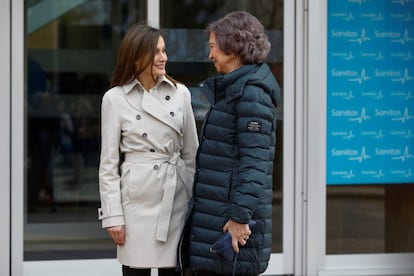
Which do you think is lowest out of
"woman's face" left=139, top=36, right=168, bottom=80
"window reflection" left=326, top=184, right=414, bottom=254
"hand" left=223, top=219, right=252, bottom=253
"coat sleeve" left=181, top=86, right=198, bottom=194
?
"window reflection" left=326, top=184, right=414, bottom=254

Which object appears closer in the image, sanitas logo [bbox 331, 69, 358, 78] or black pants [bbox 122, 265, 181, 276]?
black pants [bbox 122, 265, 181, 276]

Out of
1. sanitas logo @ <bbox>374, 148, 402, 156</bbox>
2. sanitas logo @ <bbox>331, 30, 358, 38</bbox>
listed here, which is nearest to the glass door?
sanitas logo @ <bbox>331, 30, 358, 38</bbox>

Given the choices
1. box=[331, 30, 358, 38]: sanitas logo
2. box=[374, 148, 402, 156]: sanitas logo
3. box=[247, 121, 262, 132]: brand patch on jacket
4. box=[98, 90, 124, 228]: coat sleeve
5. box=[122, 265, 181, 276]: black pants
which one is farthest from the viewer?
box=[374, 148, 402, 156]: sanitas logo

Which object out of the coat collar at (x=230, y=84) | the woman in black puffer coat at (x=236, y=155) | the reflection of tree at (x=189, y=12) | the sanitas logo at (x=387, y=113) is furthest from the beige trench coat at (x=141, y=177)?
the sanitas logo at (x=387, y=113)

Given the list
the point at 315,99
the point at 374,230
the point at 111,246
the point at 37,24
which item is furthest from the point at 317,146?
the point at 37,24

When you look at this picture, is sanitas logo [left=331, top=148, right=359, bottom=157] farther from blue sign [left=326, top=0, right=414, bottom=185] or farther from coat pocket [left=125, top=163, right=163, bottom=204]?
coat pocket [left=125, top=163, right=163, bottom=204]

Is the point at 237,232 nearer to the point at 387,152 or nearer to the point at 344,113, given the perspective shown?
the point at 344,113

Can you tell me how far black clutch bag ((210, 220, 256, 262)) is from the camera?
3.67 metres

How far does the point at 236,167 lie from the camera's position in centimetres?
365

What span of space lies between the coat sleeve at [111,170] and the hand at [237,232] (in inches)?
20.7

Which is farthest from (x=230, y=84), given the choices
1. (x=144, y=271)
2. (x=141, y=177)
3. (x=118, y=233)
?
(x=144, y=271)

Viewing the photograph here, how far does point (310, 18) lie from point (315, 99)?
574 millimetres

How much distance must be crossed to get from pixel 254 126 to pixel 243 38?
0.39 meters

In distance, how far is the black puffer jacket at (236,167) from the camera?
141 inches
